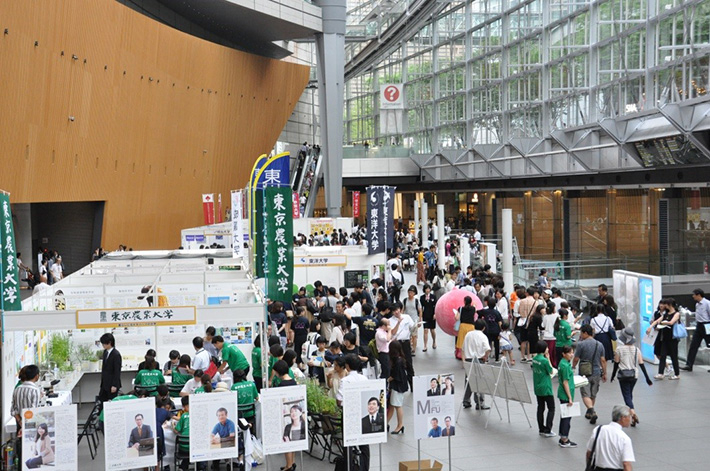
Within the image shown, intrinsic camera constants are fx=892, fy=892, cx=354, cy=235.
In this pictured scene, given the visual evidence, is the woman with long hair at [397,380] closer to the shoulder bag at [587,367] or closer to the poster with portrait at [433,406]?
the poster with portrait at [433,406]

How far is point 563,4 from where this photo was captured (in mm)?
34281

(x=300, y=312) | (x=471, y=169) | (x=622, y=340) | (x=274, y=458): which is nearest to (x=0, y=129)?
(x=300, y=312)

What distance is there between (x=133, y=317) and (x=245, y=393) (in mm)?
1457

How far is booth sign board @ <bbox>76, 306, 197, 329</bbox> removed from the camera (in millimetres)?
9219

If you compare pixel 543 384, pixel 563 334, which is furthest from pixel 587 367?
pixel 563 334

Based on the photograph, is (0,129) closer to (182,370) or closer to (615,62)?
(182,370)

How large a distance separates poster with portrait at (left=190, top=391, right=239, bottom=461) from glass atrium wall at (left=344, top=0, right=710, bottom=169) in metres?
16.3

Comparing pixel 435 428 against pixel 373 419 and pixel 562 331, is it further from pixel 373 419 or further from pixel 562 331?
pixel 562 331

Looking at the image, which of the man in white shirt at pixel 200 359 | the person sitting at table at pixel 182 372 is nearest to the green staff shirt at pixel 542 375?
the man in white shirt at pixel 200 359

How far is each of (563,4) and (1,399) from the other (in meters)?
29.4

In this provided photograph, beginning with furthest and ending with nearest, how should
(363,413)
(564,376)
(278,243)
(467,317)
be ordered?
(278,243) < (467,317) < (564,376) < (363,413)

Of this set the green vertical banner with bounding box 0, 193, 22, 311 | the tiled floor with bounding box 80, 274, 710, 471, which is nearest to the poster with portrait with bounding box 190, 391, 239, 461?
the tiled floor with bounding box 80, 274, 710, 471

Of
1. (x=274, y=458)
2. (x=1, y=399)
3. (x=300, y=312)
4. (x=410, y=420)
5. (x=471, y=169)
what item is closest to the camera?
(x=1, y=399)

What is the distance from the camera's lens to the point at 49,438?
7.93m
